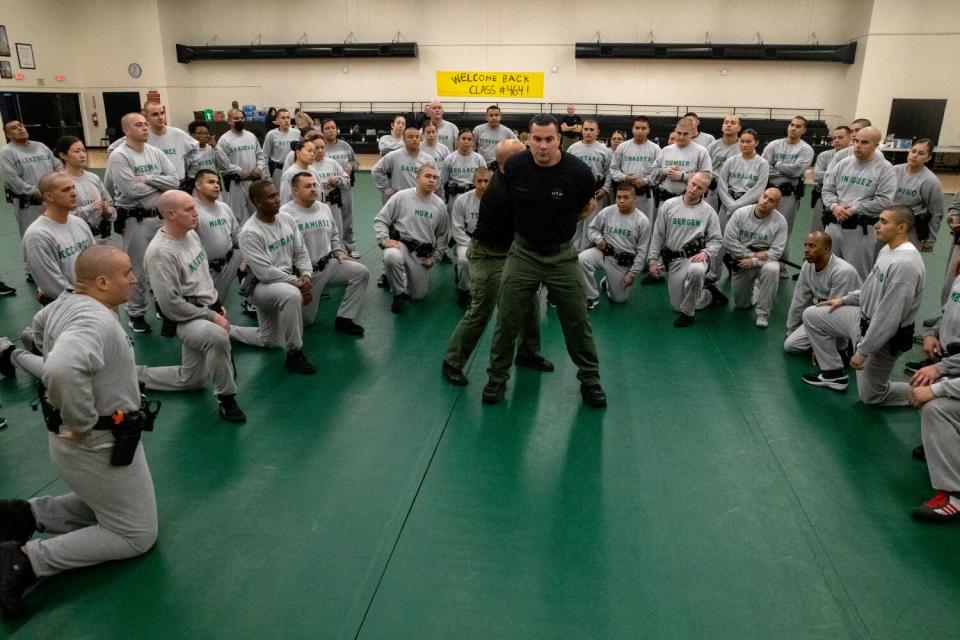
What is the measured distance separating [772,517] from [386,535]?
2095 mm

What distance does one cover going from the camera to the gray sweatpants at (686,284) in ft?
21.0

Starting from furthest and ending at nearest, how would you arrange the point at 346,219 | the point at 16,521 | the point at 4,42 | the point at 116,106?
the point at 116,106
the point at 4,42
the point at 346,219
the point at 16,521

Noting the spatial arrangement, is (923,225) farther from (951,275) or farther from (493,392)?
(493,392)

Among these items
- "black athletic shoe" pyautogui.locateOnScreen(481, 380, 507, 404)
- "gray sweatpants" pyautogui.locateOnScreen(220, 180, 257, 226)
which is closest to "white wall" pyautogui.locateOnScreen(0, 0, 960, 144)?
"gray sweatpants" pyautogui.locateOnScreen(220, 180, 257, 226)

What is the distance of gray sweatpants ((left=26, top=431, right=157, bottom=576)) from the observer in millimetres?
2775

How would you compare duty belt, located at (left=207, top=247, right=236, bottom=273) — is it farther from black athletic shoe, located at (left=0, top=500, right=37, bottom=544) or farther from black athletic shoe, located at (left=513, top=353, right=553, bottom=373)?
black athletic shoe, located at (left=0, top=500, right=37, bottom=544)

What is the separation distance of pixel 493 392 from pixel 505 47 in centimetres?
1649

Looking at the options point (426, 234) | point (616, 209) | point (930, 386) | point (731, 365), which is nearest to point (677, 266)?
point (616, 209)

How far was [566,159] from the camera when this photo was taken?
430cm

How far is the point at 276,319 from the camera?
216 inches

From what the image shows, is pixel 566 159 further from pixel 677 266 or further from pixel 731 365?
pixel 677 266

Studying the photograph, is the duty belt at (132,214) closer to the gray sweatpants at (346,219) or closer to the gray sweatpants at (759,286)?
the gray sweatpants at (346,219)

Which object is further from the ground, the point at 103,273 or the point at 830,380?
the point at 103,273

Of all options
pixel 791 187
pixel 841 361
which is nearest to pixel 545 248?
pixel 841 361
